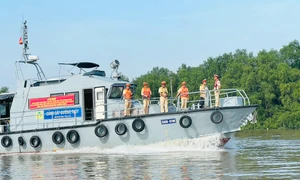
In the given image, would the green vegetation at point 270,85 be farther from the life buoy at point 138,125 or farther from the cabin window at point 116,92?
the life buoy at point 138,125

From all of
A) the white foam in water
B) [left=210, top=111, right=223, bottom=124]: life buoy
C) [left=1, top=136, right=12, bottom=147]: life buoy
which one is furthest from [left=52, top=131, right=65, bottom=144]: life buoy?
[left=210, top=111, right=223, bottom=124]: life buoy

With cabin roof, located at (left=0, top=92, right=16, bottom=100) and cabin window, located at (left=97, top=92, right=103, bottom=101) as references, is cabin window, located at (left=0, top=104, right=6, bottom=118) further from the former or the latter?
cabin window, located at (left=97, top=92, right=103, bottom=101)

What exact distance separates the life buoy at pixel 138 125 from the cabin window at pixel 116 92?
183 cm

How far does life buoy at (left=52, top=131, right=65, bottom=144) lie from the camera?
22.7 metres

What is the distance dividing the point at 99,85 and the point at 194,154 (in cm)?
540

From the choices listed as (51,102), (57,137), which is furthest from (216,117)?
(51,102)

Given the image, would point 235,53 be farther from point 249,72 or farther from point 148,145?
point 148,145

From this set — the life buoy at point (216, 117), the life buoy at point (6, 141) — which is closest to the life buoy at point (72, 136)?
the life buoy at point (6, 141)

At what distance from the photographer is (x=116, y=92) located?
2278cm

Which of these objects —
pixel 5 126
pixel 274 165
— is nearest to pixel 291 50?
pixel 5 126

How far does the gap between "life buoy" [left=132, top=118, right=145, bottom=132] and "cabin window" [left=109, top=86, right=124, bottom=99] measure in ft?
5.99

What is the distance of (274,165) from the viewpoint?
15.3 meters

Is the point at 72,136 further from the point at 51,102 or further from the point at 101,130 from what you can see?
the point at 51,102

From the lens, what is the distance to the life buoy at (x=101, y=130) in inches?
858
